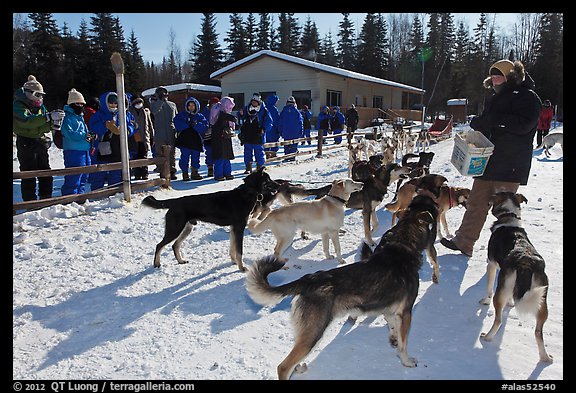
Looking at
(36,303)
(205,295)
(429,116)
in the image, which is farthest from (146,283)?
(429,116)

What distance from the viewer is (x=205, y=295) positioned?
423 cm

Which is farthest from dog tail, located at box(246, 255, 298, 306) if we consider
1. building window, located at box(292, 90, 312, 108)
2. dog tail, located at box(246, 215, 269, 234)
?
building window, located at box(292, 90, 312, 108)

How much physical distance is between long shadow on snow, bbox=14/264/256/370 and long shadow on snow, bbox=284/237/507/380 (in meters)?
1.02

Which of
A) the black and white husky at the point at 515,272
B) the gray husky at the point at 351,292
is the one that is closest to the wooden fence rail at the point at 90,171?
the gray husky at the point at 351,292

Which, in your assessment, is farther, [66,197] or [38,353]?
[66,197]

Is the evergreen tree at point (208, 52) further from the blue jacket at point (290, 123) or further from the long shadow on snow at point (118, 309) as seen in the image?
the long shadow on snow at point (118, 309)

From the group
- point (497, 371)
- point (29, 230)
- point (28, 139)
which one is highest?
point (28, 139)

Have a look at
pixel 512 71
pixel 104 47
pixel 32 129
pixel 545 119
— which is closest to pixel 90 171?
pixel 32 129

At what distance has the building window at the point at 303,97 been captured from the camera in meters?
29.3

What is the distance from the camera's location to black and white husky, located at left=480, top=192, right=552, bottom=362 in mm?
2920

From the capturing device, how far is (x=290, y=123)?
627 inches

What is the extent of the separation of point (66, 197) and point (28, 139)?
1.27m

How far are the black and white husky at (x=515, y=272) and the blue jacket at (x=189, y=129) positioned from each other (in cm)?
836
